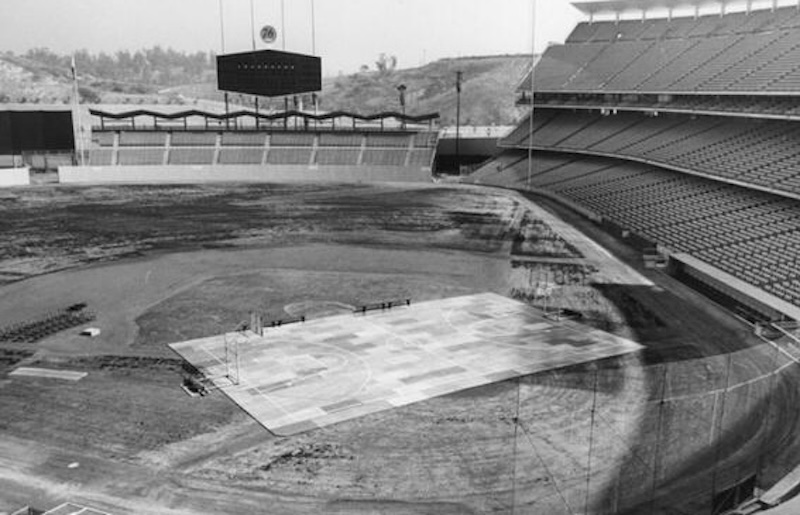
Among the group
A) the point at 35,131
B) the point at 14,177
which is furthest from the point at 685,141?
the point at 14,177

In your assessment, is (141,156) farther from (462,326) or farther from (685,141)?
(462,326)

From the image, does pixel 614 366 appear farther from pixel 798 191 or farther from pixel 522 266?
pixel 798 191

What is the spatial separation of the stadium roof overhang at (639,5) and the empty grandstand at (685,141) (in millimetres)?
211

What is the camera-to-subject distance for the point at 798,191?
4022 centimetres

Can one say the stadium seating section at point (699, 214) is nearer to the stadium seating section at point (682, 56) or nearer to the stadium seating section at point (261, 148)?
the stadium seating section at point (682, 56)

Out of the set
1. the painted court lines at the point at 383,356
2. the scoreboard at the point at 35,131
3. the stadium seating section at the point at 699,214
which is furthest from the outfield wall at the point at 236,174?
the painted court lines at the point at 383,356

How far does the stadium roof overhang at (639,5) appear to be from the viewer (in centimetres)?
7200

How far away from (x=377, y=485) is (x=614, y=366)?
12617 millimetres

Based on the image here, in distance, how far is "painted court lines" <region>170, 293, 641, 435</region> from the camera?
24.0 meters

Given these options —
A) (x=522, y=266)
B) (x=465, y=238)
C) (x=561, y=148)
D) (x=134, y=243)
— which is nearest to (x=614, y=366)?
(x=522, y=266)

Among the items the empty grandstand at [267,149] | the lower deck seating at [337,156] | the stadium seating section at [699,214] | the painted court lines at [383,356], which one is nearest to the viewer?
the painted court lines at [383,356]

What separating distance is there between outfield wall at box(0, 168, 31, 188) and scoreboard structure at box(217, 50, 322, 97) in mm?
26890

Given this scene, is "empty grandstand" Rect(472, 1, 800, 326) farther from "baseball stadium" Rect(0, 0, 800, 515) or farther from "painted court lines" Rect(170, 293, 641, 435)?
"painted court lines" Rect(170, 293, 641, 435)

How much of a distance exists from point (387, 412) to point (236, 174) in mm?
72697
